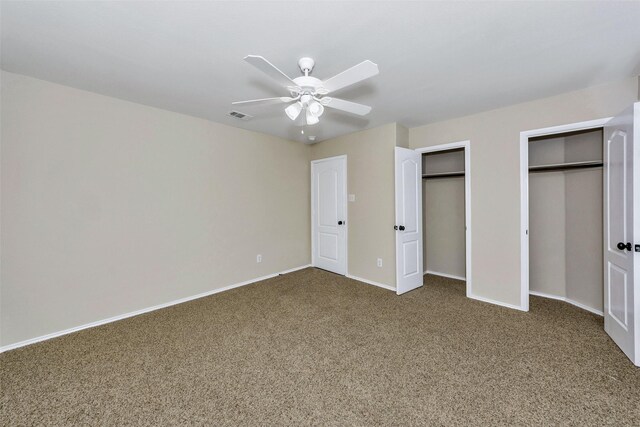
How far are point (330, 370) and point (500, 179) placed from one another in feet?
9.65

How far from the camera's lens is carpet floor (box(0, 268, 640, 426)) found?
5.25 ft

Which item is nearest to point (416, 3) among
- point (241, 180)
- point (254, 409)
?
point (254, 409)

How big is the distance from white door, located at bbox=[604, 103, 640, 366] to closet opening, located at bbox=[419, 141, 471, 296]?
1.66 m

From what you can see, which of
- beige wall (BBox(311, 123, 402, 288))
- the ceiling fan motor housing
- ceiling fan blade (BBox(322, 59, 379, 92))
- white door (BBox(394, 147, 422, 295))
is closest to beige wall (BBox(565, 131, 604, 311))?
white door (BBox(394, 147, 422, 295))

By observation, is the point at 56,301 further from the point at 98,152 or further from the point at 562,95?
the point at 562,95

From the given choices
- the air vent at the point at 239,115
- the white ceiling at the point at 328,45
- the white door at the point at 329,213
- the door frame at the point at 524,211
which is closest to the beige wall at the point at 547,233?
the door frame at the point at 524,211

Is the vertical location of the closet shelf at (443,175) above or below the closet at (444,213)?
above

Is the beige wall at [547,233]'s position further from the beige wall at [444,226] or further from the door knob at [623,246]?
the door knob at [623,246]

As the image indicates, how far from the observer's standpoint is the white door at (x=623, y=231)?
2027 millimetres

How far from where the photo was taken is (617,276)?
2.32m

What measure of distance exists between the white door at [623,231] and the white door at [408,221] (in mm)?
1897

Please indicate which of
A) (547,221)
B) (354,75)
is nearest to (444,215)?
(547,221)

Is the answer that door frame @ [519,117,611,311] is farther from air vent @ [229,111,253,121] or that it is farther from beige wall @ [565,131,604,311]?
air vent @ [229,111,253,121]

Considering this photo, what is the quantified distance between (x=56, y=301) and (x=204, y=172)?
79.8 inches
